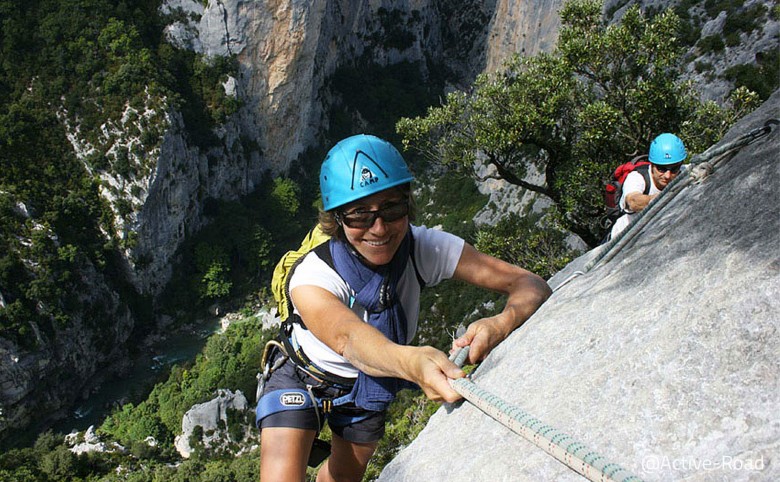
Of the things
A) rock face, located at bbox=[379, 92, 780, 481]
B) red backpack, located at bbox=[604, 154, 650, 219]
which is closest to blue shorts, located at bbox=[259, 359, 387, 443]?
rock face, located at bbox=[379, 92, 780, 481]

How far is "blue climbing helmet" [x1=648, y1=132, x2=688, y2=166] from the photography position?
5477mm

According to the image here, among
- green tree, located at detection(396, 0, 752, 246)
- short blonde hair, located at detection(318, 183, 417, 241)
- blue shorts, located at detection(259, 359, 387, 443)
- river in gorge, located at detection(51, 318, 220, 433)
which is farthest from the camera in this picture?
river in gorge, located at detection(51, 318, 220, 433)

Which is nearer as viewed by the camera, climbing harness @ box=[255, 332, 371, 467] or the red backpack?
climbing harness @ box=[255, 332, 371, 467]

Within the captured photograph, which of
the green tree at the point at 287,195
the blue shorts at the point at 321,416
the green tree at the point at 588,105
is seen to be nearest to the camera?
the blue shorts at the point at 321,416

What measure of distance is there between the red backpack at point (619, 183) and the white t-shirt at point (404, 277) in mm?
3690

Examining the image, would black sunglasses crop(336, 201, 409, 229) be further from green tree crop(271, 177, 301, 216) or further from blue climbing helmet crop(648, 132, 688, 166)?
green tree crop(271, 177, 301, 216)

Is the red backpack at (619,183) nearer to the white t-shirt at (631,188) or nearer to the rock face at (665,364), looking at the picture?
the white t-shirt at (631,188)

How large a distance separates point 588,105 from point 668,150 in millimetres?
2949

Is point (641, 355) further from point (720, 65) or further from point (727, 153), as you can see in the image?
point (720, 65)

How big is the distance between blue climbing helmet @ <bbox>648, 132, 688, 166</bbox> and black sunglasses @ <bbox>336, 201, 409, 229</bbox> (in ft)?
13.4

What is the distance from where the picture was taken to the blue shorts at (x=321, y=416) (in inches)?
132

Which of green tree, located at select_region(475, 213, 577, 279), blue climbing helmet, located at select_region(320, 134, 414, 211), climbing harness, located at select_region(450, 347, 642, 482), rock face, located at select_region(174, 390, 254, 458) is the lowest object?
rock face, located at select_region(174, 390, 254, 458)

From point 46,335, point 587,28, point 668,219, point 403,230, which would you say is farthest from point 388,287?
point 46,335

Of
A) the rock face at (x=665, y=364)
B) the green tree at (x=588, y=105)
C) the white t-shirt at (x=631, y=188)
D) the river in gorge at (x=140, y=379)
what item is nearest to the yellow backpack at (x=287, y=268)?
the rock face at (x=665, y=364)
